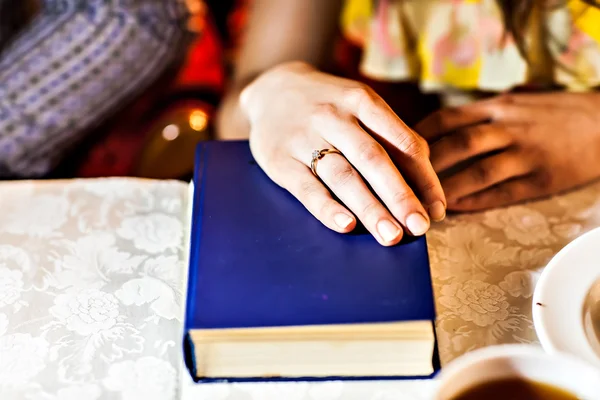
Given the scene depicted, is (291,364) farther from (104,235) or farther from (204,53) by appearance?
(204,53)

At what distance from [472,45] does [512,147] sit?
0.70 feet

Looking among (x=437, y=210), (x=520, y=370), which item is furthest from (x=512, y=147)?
(x=520, y=370)

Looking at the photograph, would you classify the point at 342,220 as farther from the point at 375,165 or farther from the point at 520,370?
the point at 520,370

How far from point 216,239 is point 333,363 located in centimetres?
13

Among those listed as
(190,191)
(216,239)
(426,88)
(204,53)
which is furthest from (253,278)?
(204,53)

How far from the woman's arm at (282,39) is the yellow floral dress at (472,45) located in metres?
0.06

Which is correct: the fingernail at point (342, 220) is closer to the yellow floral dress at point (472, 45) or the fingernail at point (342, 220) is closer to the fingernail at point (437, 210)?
the fingernail at point (437, 210)

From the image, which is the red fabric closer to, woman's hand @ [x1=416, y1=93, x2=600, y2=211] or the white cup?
woman's hand @ [x1=416, y1=93, x2=600, y2=211]

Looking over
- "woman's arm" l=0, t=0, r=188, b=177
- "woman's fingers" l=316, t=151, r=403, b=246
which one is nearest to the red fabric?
"woman's arm" l=0, t=0, r=188, b=177

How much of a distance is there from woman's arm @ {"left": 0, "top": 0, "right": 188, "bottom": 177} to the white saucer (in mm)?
531

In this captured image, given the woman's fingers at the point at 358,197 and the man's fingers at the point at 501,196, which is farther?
the man's fingers at the point at 501,196

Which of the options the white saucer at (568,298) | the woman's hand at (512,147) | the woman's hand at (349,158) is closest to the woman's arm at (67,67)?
the woman's hand at (349,158)

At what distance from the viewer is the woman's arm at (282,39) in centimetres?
75

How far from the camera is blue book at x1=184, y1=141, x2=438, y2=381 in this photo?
410 millimetres
